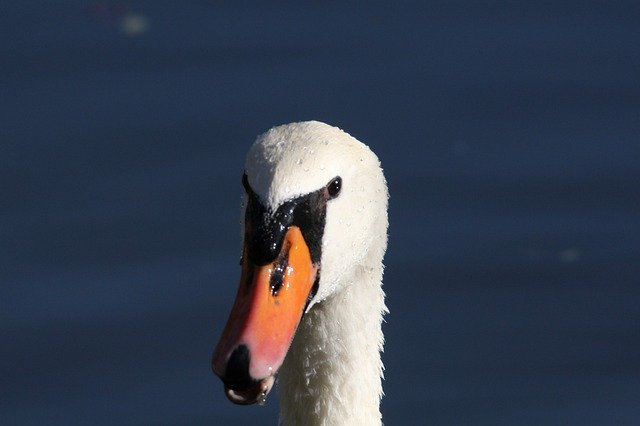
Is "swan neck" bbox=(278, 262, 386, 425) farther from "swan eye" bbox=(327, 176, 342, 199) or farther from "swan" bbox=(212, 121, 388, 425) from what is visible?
"swan eye" bbox=(327, 176, 342, 199)

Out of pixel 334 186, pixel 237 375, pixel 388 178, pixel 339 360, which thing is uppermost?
pixel 334 186

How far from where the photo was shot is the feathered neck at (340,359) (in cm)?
558

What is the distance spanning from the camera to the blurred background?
7.84 m

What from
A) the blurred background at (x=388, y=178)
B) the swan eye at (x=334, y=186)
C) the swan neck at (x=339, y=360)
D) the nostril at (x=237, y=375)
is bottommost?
the blurred background at (x=388, y=178)

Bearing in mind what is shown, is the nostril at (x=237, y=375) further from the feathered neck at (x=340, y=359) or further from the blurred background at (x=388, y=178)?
the blurred background at (x=388, y=178)

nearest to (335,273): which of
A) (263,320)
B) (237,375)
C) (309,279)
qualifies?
(309,279)

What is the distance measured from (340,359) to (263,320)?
33.9 inches

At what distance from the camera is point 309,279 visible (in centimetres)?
509

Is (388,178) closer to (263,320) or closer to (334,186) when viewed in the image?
(334,186)

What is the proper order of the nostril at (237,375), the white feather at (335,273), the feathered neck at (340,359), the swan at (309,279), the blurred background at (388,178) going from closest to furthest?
1. the nostril at (237,375)
2. the swan at (309,279)
3. the white feather at (335,273)
4. the feathered neck at (340,359)
5. the blurred background at (388,178)

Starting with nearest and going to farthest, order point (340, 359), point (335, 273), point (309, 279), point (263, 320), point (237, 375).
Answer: point (237, 375), point (263, 320), point (309, 279), point (335, 273), point (340, 359)

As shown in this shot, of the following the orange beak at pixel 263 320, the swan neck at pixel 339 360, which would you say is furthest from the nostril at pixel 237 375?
the swan neck at pixel 339 360

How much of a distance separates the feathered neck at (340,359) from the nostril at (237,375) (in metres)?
0.81

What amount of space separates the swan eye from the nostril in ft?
2.15
